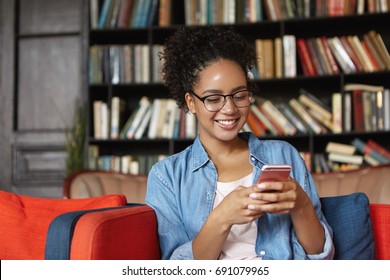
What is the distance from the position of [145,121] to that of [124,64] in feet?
1.32

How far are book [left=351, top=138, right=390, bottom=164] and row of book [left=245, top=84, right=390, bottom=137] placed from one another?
9cm

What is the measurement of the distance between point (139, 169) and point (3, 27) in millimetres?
1553

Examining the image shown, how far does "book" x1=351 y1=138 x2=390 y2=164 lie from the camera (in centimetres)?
Result: 361

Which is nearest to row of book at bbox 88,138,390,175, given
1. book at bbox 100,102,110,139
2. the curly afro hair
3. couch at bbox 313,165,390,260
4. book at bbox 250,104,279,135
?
book at bbox 100,102,110,139

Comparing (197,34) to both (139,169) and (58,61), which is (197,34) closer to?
(139,169)

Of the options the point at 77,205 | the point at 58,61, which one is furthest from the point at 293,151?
the point at 58,61

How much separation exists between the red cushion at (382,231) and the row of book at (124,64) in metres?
2.39

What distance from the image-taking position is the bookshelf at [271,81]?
370cm

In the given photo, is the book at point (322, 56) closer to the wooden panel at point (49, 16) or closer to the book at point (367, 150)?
the book at point (367, 150)

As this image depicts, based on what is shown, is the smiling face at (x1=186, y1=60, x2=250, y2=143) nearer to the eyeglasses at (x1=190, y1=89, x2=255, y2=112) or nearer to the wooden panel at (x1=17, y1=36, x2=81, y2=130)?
the eyeglasses at (x1=190, y1=89, x2=255, y2=112)

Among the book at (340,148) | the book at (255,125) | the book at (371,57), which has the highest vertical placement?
the book at (371,57)

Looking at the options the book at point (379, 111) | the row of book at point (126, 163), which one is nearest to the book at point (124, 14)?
the row of book at point (126, 163)

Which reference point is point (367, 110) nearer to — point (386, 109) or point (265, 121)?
point (386, 109)

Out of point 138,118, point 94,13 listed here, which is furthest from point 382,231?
point 94,13
